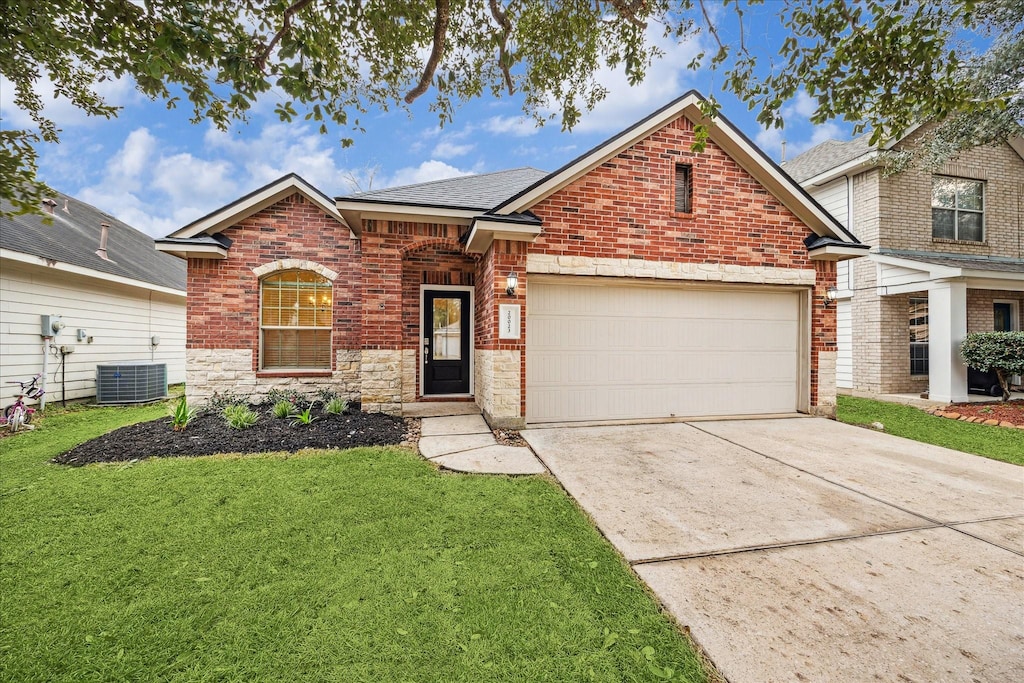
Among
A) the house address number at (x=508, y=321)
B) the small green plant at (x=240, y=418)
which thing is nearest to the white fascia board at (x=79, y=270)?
the small green plant at (x=240, y=418)

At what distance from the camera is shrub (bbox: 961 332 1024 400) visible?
820 cm

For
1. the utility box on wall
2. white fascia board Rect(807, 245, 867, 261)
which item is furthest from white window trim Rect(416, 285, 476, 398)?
the utility box on wall

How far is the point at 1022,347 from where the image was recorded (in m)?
8.16

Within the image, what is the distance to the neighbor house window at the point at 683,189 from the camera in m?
6.97

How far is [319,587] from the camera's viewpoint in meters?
2.40

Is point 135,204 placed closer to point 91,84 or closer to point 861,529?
point 91,84

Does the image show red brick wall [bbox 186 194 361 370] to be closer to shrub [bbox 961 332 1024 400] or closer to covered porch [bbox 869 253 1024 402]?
covered porch [bbox 869 253 1024 402]

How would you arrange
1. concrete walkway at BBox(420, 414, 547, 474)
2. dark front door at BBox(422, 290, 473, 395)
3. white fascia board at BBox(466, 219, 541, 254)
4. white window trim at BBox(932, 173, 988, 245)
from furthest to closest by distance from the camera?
1. white window trim at BBox(932, 173, 988, 245)
2. dark front door at BBox(422, 290, 473, 395)
3. white fascia board at BBox(466, 219, 541, 254)
4. concrete walkway at BBox(420, 414, 547, 474)

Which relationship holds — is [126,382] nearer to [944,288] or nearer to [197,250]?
[197,250]

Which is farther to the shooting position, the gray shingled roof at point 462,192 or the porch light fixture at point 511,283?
the gray shingled roof at point 462,192

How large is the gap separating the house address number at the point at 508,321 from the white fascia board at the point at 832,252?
5443 mm

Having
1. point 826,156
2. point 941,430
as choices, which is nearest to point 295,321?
point 941,430

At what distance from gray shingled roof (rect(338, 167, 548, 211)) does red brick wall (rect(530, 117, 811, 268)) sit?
5.05 ft

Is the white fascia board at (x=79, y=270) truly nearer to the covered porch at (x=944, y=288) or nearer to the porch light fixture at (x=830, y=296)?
the porch light fixture at (x=830, y=296)
